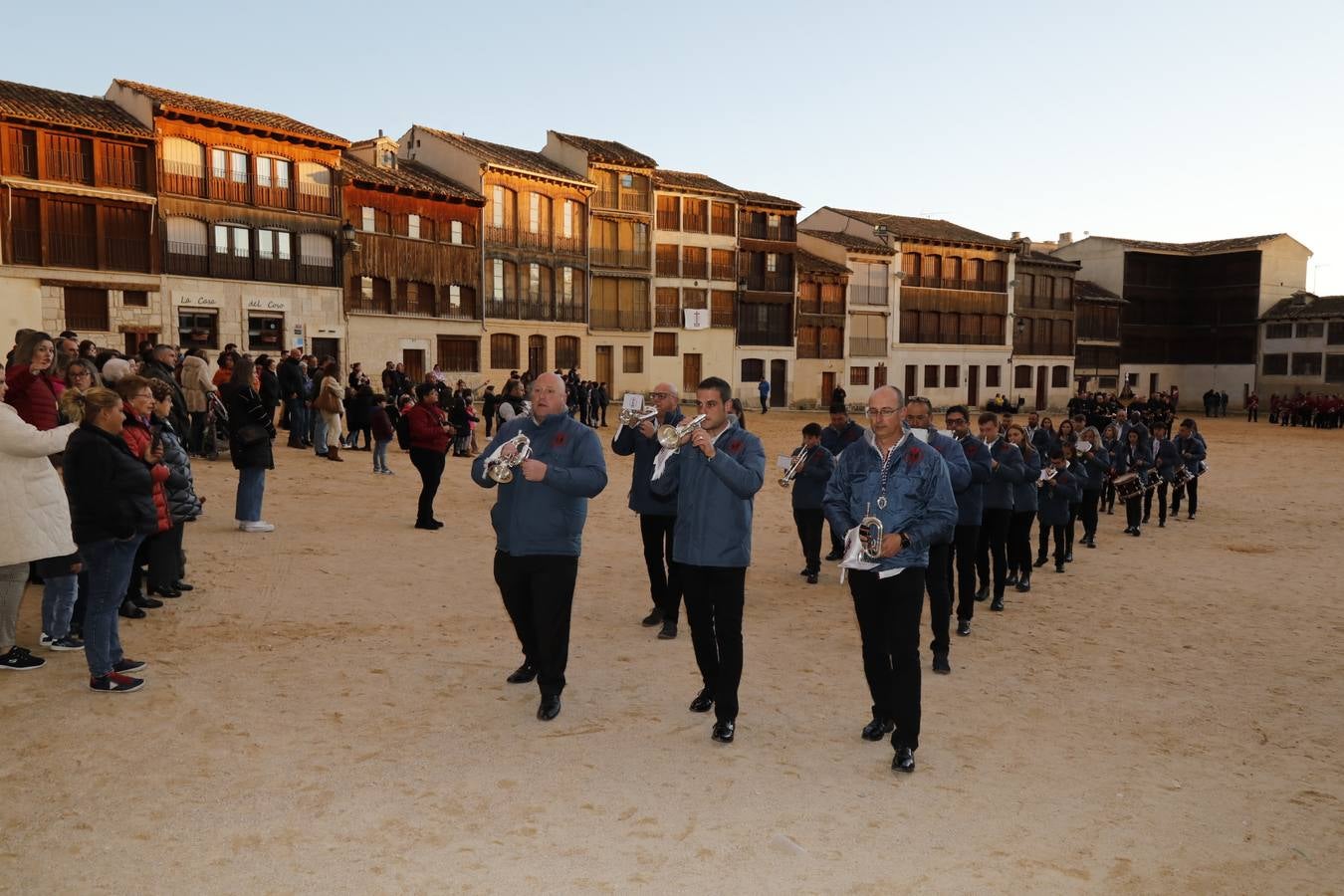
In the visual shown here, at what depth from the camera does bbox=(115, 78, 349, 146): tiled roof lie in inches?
1297

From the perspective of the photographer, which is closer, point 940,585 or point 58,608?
point 58,608

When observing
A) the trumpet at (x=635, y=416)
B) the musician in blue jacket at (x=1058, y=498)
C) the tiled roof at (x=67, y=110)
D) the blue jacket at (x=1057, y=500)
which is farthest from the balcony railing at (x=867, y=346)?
the trumpet at (x=635, y=416)

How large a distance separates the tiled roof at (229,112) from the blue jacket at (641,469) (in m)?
31.0

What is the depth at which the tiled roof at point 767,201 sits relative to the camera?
52.2m

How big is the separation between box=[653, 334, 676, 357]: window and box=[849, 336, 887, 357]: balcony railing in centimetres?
1227

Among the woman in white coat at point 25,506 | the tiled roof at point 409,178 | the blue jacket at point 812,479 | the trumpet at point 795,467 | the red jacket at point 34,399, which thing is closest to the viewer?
the woman in white coat at point 25,506

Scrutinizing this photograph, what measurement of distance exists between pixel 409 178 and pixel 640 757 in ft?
126

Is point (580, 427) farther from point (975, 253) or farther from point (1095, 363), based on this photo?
point (1095, 363)

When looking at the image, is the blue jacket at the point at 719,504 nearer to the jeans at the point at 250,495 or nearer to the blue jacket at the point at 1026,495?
the blue jacket at the point at 1026,495

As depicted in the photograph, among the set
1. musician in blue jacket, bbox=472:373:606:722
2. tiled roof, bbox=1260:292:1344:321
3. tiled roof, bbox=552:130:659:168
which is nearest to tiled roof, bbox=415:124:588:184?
tiled roof, bbox=552:130:659:168

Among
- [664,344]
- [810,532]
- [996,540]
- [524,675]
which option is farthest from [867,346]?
[524,675]

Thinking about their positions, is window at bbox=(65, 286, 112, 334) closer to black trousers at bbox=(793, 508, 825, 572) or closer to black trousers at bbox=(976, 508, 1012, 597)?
black trousers at bbox=(793, 508, 825, 572)

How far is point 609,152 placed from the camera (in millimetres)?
46969

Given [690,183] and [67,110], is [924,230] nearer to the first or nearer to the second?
[690,183]
